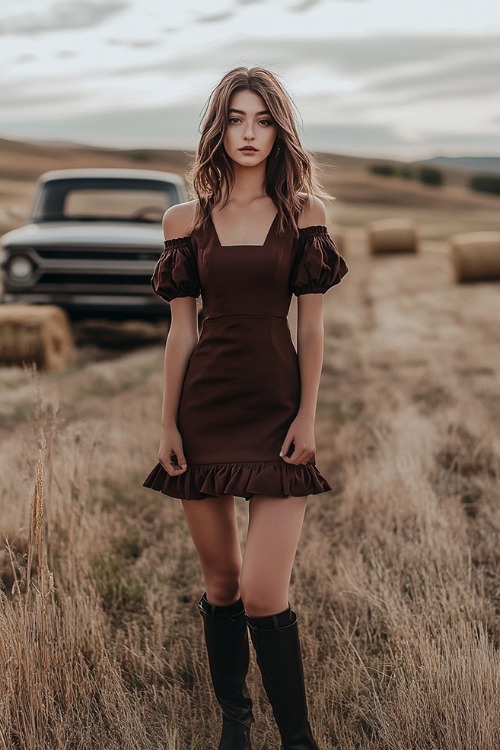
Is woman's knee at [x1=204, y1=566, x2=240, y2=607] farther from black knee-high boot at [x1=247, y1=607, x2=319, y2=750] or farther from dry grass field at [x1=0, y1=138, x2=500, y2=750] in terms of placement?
dry grass field at [x1=0, y1=138, x2=500, y2=750]

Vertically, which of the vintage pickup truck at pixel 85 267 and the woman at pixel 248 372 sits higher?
the vintage pickup truck at pixel 85 267

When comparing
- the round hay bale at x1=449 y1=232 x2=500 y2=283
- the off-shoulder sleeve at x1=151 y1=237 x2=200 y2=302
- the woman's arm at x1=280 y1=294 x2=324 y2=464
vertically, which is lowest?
the woman's arm at x1=280 y1=294 x2=324 y2=464

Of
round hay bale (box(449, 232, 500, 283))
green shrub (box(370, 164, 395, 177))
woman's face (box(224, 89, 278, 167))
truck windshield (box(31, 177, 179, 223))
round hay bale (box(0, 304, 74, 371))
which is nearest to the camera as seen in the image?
woman's face (box(224, 89, 278, 167))

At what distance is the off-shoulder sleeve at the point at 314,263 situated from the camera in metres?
2.44

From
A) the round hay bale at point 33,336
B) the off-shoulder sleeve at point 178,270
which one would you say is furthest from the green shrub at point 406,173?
the off-shoulder sleeve at point 178,270

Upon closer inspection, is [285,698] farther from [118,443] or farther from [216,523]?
[118,443]

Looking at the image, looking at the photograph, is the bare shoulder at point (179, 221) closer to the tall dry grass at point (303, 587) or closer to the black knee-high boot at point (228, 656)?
the tall dry grass at point (303, 587)

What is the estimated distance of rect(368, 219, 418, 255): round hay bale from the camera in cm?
2217

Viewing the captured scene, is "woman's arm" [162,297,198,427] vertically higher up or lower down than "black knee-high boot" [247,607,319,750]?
higher up

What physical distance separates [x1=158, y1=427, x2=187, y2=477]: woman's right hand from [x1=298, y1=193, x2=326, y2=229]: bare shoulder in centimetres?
68

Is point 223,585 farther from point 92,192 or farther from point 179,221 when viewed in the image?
point 92,192

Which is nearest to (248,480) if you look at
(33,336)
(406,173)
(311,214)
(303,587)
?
(311,214)

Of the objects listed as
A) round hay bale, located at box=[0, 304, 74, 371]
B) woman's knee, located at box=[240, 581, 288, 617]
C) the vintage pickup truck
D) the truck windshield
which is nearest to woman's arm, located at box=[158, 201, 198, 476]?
woman's knee, located at box=[240, 581, 288, 617]

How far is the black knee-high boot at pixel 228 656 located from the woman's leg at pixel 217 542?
0.12 ft
